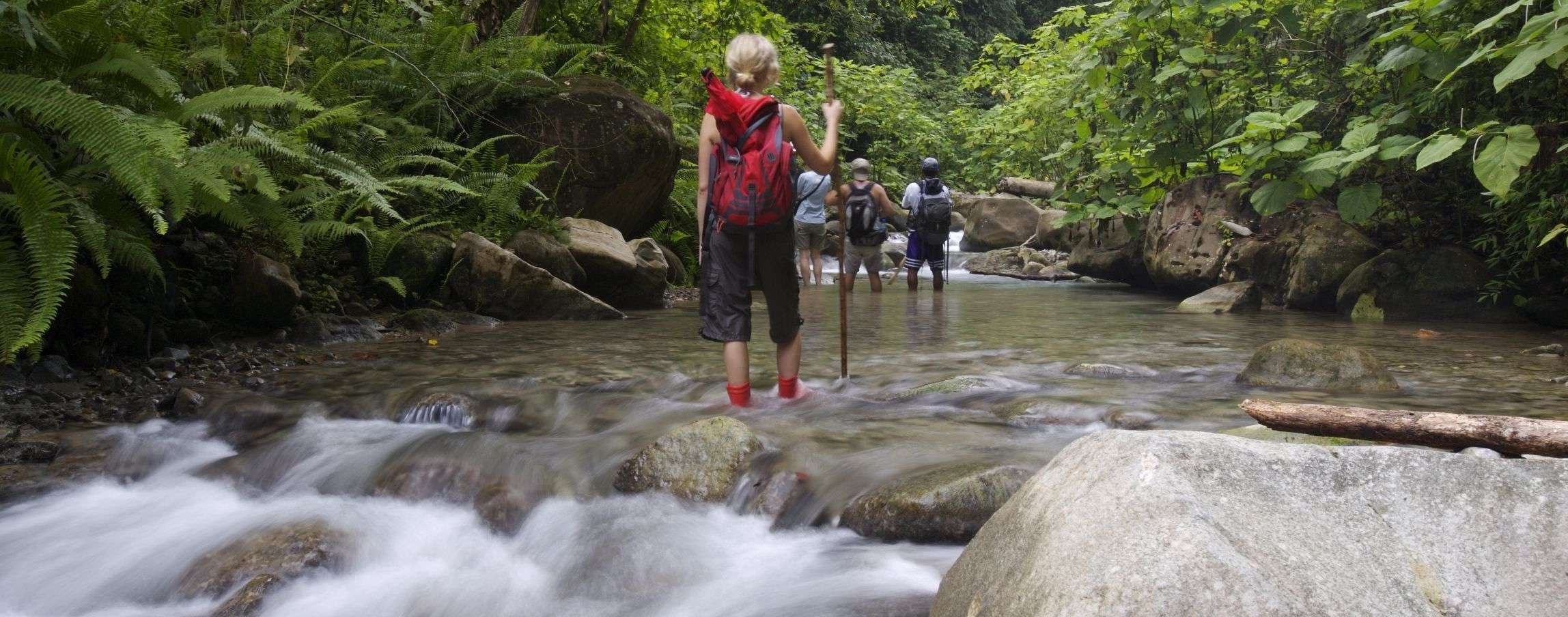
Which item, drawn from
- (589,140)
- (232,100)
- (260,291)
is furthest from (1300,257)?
(232,100)

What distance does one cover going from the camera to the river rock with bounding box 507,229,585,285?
9648mm

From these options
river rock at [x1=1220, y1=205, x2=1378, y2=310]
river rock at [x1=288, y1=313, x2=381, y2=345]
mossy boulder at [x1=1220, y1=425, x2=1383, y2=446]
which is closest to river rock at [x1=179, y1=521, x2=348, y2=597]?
mossy boulder at [x1=1220, y1=425, x2=1383, y2=446]

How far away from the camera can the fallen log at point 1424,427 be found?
103 inches

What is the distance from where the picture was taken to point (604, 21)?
531 inches

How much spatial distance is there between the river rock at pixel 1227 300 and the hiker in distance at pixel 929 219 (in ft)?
11.2

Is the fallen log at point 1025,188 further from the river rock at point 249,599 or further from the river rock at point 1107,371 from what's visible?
the river rock at point 249,599

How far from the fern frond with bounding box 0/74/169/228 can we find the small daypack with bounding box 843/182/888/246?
8641 mm

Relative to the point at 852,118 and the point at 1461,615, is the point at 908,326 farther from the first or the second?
the point at 852,118

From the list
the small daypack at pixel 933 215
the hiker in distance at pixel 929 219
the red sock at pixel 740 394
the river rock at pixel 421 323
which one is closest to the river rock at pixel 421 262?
the river rock at pixel 421 323

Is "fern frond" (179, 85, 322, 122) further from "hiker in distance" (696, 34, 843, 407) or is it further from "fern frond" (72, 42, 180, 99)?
"hiker in distance" (696, 34, 843, 407)

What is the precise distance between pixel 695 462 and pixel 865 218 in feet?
29.6

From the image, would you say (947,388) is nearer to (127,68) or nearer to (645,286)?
(127,68)

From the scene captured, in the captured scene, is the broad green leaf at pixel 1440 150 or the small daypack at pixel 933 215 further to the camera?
the small daypack at pixel 933 215

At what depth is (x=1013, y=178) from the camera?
80.8 ft
